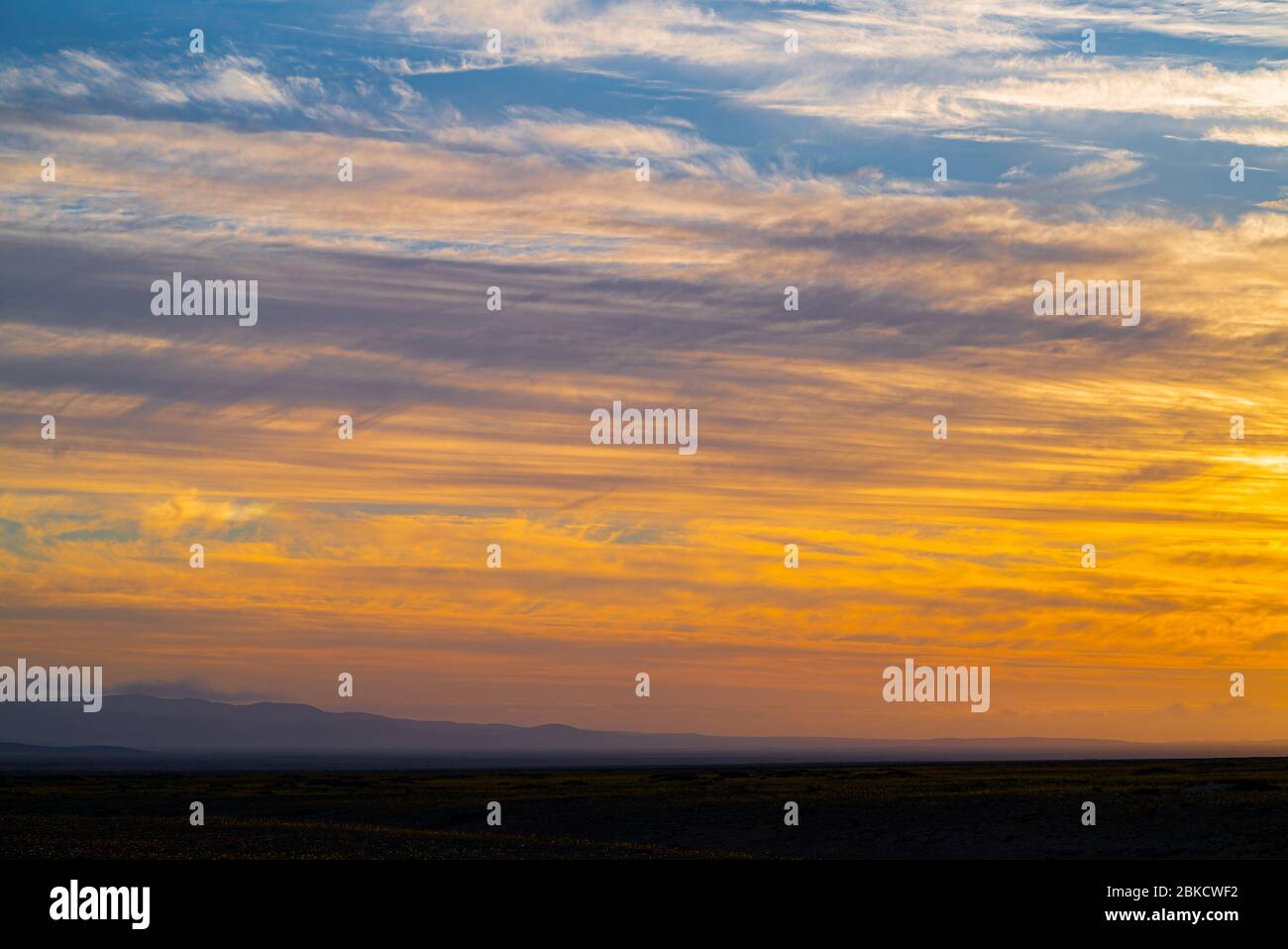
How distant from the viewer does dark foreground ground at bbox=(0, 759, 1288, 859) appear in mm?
42906

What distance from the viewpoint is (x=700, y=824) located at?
6081cm

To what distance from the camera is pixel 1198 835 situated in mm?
47531

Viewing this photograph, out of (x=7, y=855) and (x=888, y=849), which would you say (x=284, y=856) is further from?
(x=888, y=849)

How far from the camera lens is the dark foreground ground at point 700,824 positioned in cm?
4291
